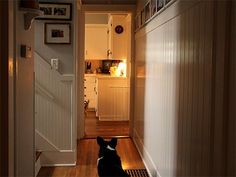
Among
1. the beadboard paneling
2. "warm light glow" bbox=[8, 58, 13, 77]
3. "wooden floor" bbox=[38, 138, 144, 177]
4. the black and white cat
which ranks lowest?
"wooden floor" bbox=[38, 138, 144, 177]

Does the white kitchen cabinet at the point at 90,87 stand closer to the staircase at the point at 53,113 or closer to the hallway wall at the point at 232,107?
the staircase at the point at 53,113

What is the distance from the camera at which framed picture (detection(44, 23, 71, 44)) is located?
12.7 ft

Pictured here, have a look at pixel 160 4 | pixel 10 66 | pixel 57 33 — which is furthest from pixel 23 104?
pixel 57 33

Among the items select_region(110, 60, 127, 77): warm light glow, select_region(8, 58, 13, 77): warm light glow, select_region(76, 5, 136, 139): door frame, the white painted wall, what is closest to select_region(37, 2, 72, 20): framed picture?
the white painted wall

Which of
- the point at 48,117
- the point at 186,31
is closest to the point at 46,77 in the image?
the point at 48,117

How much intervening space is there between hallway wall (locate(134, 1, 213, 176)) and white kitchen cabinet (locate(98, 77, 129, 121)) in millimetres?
3121

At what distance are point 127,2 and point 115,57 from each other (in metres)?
2.00

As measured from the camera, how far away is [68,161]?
Answer: 403cm

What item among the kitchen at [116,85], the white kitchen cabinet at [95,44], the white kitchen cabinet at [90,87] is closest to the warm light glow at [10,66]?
the kitchen at [116,85]

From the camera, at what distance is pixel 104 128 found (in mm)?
6332

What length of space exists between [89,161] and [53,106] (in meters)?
0.91

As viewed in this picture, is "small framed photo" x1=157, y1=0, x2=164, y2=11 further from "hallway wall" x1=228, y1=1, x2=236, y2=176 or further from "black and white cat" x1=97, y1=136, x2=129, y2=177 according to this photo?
"hallway wall" x1=228, y1=1, x2=236, y2=176

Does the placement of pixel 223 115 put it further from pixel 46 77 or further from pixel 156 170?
pixel 46 77

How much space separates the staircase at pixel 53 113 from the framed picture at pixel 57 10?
515mm
